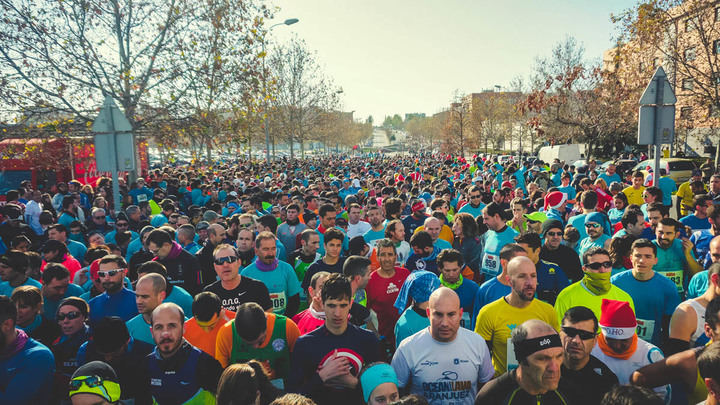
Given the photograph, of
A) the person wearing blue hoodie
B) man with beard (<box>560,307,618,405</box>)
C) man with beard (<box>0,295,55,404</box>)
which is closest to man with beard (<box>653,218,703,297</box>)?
the person wearing blue hoodie

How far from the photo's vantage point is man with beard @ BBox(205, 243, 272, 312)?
4.92 m

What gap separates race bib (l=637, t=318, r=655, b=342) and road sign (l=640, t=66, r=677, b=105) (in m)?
3.84

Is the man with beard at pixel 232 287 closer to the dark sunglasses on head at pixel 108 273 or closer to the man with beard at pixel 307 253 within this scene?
the dark sunglasses on head at pixel 108 273

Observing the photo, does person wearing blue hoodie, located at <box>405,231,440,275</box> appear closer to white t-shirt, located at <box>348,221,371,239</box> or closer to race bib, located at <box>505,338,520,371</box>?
race bib, located at <box>505,338,520,371</box>

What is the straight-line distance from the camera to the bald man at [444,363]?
3404 mm

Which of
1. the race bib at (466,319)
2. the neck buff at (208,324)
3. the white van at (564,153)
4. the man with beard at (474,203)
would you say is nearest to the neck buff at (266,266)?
the neck buff at (208,324)

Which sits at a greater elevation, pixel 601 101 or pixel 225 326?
pixel 601 101

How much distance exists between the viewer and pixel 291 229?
835 centimetres

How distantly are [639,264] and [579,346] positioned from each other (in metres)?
1.88

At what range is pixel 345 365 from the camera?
3.35 meters

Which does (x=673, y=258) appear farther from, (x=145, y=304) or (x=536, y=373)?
(x=145, y=304)

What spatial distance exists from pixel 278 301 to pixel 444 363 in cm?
263

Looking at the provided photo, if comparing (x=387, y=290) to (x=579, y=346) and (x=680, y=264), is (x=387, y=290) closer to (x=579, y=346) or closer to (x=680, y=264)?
(x=579, y=346)

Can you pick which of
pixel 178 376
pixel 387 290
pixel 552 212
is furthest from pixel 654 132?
pixel 178 376
